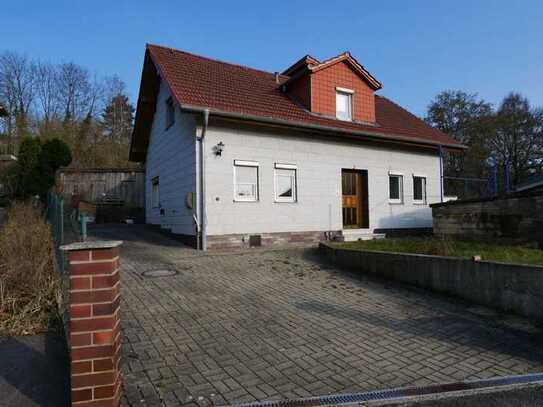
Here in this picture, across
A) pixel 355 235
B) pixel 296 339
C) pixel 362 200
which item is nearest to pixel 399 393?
pixel 296 339

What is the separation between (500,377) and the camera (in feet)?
10.3

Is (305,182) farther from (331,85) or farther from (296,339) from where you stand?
(296,339)

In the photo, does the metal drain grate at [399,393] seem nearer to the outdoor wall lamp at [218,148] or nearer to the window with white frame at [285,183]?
the outdoor wall lamp at [218,148]

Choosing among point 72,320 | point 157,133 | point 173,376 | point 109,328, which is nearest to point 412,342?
point 173,376

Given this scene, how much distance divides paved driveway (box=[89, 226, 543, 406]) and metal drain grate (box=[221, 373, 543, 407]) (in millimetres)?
118

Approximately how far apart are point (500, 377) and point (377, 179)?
33.6 ft

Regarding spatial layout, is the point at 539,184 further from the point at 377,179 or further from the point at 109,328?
the point at 109,328

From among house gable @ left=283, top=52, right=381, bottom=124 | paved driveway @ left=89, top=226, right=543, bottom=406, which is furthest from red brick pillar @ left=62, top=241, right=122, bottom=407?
house gable @ left=283, top=52, right=381, bottom=124

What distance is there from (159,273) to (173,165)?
5.82m

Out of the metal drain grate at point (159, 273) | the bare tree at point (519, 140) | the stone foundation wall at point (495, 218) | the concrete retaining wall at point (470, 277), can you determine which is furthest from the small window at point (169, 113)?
the bare tree at point (519, 140)

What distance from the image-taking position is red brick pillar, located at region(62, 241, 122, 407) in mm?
2350

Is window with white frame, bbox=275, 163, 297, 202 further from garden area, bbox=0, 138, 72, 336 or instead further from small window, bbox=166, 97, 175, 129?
garden area, bbox=0, 138, 72, 336

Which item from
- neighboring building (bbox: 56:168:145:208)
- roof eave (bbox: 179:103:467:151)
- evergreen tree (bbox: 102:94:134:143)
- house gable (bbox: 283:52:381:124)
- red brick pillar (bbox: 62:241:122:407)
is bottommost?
red brick pillar (bbox: 62:241:122:407)

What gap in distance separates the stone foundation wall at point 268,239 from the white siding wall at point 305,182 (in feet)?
0.53
